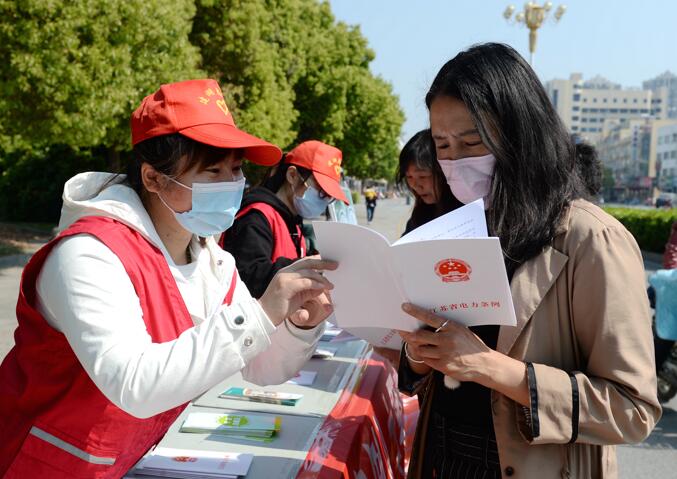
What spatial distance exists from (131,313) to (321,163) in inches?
115

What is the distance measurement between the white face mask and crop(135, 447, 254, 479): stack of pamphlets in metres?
1.00

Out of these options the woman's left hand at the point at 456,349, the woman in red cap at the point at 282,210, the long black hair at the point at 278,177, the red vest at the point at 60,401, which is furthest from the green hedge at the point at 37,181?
the woman's left hand at the point at 456,349

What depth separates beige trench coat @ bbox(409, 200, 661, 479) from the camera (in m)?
1.49

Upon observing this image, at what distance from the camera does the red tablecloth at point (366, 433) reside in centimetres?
208

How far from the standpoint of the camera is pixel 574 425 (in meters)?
1.50

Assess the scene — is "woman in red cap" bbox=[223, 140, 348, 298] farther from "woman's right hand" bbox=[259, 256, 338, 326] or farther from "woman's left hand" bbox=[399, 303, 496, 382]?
"woman's left hand" bbox=[399, 303, 496, 382]

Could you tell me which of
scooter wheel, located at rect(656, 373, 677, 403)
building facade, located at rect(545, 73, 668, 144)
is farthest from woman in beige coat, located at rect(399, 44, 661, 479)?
building facade, located at rect(545, 73, 668, 144)

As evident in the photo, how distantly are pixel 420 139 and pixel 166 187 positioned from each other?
8.01 feet

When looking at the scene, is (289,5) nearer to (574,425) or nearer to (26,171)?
(26,171)

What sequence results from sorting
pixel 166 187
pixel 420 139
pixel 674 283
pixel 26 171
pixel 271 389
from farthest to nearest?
pixel 26 171 < pixel 674 283 < pixel 420 139 < pixel 271 389 < pixel 166 187

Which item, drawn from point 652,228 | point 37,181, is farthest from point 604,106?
point 37,181

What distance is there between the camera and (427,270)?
146 centimetres

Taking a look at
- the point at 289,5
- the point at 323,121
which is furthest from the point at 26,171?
the point at 323,121

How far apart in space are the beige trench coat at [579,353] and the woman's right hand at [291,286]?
0.45 metres
